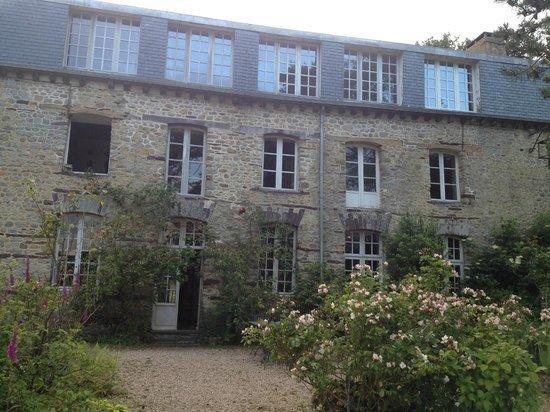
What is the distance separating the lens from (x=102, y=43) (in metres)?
12.8

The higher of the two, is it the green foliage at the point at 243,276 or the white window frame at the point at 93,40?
the white window frame at the point at 93,40

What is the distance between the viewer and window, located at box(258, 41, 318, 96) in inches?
541

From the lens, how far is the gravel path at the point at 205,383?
582cm

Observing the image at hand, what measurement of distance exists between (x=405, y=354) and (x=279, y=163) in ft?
30.6

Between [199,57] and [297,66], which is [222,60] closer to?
[199,57]

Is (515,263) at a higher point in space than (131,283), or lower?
higher

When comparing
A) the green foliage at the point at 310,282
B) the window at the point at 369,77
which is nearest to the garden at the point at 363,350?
the green foliage at the point at 310,282

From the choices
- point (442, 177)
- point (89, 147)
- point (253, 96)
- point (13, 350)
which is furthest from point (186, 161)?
point (13, 350)

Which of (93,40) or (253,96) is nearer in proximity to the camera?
(93,40)

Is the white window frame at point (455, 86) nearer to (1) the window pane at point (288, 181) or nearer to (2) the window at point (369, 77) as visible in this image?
(2) the window at point (369, 77)

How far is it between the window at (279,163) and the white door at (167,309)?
3.65m

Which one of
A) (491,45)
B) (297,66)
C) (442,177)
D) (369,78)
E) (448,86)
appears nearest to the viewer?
(297,66)

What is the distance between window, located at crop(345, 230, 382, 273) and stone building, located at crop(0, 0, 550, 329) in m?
0.04

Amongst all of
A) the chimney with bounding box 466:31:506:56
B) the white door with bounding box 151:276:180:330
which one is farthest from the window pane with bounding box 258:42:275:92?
the chimney with bounding box 466:31:506:56
